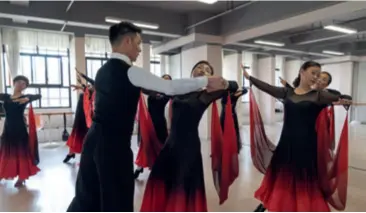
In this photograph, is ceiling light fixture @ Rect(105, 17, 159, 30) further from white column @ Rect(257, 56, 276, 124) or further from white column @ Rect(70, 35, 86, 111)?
white column @ Rect(257, 56, 276, 124)

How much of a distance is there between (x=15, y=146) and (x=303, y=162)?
359 cm

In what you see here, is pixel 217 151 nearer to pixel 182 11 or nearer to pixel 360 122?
pixel 182 11

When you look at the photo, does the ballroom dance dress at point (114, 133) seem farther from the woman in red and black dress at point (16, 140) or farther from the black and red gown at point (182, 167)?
the woman in red and black dress at point (16, 140)

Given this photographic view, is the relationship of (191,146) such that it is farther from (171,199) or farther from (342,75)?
(342,75)

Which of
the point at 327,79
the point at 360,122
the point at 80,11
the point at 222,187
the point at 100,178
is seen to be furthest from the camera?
the point at 360,122

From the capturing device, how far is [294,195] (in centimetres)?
211

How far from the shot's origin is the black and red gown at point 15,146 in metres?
3.40

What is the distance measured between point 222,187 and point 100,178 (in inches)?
47.5

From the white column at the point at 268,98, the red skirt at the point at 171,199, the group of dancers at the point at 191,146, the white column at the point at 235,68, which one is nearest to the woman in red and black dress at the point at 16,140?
the group of dancers at the point at 191,146

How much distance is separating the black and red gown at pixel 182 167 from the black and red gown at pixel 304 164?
0.62 m

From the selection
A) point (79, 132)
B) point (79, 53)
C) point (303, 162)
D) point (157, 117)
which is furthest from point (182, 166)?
point (79, 53)

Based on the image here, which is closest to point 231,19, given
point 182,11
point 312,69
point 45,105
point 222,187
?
point 182,11

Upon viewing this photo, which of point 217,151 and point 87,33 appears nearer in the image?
point 217,151

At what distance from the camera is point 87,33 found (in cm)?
793
